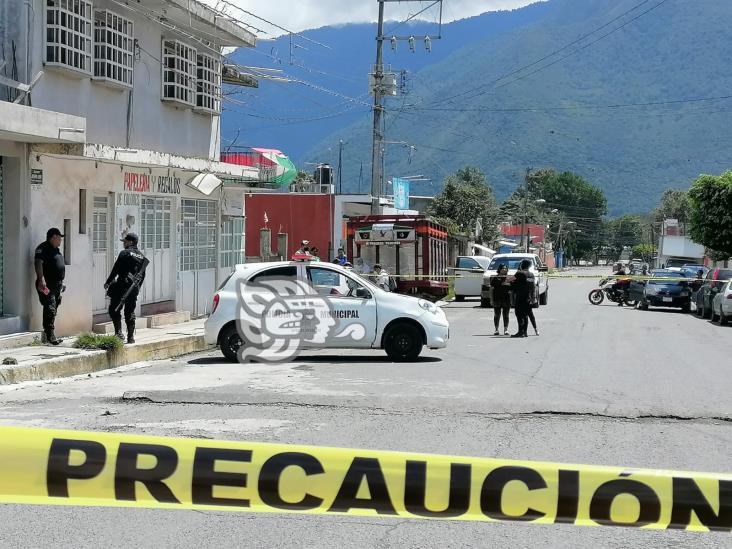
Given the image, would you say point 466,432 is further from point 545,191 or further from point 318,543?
point 545,191

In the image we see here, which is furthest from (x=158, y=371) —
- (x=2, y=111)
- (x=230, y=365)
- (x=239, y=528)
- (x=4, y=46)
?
(x=239, y=528)

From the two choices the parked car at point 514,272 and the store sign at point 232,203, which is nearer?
the store sign at point 232,203

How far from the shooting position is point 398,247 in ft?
114

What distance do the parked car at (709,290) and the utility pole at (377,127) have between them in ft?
37.1

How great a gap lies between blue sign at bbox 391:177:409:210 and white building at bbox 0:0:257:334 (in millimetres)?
34782

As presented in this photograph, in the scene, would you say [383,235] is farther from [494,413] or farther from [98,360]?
[494,413]

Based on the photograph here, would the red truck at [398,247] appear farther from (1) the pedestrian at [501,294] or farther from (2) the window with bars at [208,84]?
(1) the pedestrian at [501,294]

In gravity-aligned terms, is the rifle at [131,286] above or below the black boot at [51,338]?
above

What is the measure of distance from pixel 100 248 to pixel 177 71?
479 centimetres

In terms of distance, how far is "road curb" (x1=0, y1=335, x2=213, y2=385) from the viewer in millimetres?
12453

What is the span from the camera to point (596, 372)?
14195 mm

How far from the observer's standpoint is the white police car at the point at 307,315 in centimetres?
1530

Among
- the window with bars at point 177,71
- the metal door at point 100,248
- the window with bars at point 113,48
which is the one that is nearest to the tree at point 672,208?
the window with bars at point 177,71

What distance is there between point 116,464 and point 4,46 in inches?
511
